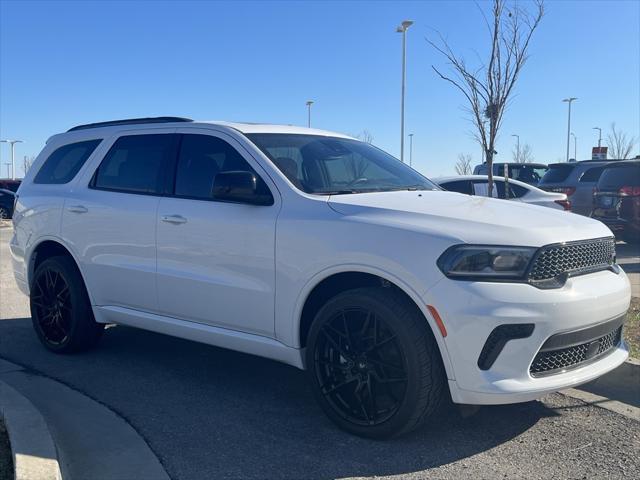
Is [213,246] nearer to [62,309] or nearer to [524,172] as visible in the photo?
[62,309]

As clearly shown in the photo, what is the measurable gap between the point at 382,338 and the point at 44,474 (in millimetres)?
1847

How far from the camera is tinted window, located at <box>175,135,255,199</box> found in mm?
4590

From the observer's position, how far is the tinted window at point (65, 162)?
18.8ft

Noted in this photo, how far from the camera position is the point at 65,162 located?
19.4ft

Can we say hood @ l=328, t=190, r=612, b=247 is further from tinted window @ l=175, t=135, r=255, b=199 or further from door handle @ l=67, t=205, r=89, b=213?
door handle @ l=67, t=205, r=89, b=213

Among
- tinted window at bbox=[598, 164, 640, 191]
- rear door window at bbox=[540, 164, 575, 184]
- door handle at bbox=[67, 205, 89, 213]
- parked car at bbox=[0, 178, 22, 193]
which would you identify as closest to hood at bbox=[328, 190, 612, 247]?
door handle at bbox=[67, 205, 89, 213]

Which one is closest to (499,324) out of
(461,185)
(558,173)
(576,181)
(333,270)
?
(333,270)

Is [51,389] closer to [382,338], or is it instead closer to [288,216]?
[288,216]

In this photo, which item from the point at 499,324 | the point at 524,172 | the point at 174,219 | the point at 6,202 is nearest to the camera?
the point at 499,324

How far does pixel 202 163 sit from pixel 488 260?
7.62 ft

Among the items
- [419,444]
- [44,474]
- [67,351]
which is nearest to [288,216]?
[419,444]

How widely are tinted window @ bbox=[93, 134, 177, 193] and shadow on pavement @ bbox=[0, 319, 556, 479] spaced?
149 centimetres

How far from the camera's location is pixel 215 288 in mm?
4363

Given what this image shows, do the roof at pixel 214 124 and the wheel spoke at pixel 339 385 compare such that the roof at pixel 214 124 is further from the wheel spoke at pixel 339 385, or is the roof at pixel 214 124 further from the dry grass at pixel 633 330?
the dry grass at pixel 633 330
